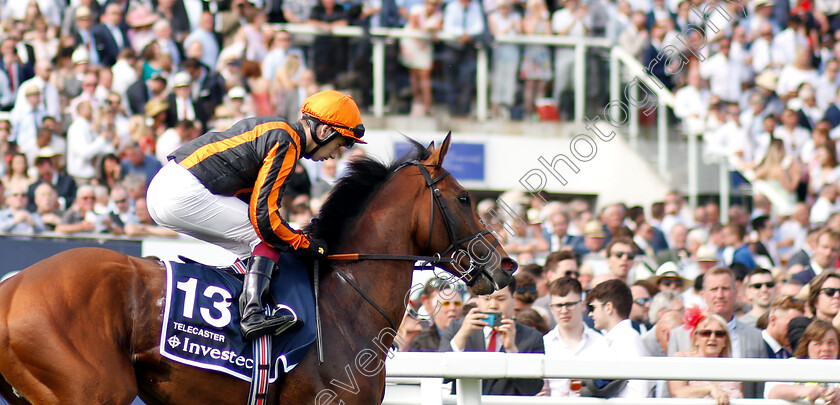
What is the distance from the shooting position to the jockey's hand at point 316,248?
14.2ft

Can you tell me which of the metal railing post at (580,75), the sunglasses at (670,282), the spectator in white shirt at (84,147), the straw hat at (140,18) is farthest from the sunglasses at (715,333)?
the straw hat at (140,18)

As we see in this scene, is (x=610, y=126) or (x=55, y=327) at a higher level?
(x=610, y=126)

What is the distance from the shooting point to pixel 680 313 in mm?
6332

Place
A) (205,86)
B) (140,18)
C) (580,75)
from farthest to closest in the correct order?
(580,75) < (140,18) < (205,86)

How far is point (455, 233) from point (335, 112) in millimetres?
748

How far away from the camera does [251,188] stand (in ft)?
14.4

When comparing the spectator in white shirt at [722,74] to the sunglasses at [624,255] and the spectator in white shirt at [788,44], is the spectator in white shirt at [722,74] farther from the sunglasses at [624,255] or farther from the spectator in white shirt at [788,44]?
the sunglasses at [624,255]

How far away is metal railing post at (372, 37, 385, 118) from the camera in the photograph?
11.2m

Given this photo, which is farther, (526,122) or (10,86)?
(526,122)

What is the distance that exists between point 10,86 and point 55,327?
6849mm

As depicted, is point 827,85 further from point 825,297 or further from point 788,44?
point 825,297

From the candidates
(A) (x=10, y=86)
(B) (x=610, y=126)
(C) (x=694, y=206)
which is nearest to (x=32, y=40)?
(A) (x=10, y=86)

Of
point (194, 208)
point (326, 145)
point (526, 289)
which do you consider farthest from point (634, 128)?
point (194, 208)

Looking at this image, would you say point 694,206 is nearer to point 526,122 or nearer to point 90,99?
point 526,122
